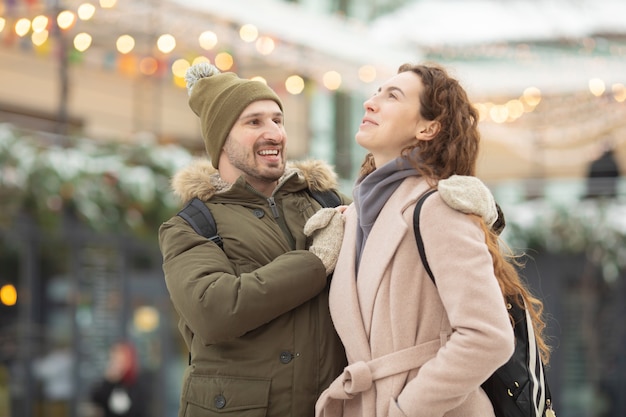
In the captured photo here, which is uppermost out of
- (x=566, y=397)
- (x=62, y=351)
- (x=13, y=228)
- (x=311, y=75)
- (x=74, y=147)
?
(x=311, y=75)

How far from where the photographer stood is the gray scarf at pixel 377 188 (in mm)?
2994

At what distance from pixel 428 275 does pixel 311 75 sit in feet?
36.3

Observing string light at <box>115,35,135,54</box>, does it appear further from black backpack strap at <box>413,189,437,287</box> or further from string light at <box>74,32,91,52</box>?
black backpack strap at <box>413,189,437,287</box>

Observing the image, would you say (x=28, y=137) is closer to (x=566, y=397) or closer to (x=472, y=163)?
(x=472, y=163)

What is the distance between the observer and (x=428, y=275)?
113 inches

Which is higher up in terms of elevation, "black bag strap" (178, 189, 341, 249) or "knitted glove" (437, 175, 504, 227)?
"knitted glove" (437, 175, 504, 227)

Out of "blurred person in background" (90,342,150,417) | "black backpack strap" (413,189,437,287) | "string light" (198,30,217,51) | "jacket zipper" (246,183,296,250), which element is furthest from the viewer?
"string light" (198,30,217,51)

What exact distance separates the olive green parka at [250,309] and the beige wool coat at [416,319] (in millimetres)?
121

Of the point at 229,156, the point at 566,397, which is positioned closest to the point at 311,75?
the point at 566,397

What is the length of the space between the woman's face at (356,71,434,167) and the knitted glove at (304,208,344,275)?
0.75 ft

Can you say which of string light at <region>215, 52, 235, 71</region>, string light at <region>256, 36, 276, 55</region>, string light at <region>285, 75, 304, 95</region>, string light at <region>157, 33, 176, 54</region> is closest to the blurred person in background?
string light at <region>157, 33, 176, 54</region>

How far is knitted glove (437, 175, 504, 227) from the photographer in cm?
280

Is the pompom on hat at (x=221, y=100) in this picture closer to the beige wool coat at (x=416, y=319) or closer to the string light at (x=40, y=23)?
the beige wool coat at (x=416, y=319)

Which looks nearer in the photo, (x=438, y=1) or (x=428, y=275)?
(x=428, y=275)
